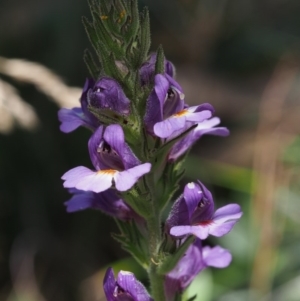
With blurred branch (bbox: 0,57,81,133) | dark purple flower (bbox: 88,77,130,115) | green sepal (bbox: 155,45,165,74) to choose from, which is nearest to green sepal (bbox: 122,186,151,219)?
dark purple flower (bbox: 88,77,130,115)

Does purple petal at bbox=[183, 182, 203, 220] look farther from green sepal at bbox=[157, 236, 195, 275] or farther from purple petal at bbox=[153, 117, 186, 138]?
purple petal at bbox=[153, 117, 186, 138]

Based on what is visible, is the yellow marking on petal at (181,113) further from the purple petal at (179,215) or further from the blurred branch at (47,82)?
the blurred branch at (47,82)

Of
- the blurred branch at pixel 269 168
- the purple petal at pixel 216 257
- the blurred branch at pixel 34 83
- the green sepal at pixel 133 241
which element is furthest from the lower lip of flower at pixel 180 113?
the blurred branch at pixel 269 168

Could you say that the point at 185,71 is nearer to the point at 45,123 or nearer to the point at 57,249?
the point at 45,123

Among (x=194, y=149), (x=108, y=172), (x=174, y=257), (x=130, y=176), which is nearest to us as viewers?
(x=130, y=176)

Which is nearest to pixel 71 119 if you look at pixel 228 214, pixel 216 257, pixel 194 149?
pixel 228 214

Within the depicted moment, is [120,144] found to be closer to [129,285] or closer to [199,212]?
[199,212]

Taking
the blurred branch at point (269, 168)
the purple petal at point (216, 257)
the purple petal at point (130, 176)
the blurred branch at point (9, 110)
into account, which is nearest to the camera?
the purple petal at point (130, 176)
